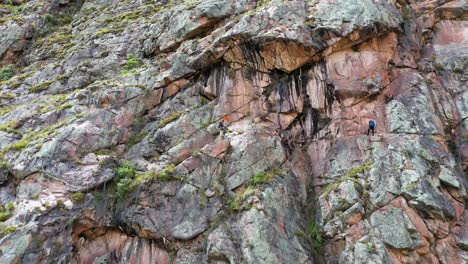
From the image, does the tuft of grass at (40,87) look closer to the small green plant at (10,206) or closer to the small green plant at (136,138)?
the small green plant at (136,138)

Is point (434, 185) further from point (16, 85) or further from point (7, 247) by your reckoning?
point (16, 85)

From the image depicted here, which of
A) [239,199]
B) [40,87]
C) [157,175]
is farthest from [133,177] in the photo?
[40,87]

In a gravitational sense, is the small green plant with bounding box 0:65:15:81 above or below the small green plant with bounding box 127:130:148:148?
below

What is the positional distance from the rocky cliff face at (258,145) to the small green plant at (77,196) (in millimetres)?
50

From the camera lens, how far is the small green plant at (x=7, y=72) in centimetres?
2356

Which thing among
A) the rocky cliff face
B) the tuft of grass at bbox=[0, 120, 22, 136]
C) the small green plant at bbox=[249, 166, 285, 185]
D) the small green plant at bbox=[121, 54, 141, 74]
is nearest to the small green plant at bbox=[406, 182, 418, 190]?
the rocky cliff face

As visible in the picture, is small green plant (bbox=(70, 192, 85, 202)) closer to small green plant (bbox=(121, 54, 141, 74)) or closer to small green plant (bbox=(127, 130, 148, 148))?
small green plant (bbox=(127, 130, 148, 148))

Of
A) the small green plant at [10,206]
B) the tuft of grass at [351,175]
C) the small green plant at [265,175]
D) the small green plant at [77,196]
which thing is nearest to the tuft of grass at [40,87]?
the small green plant at [10,206]

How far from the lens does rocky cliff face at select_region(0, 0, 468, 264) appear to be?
12617 millimetres

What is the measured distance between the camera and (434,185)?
43.3 ft

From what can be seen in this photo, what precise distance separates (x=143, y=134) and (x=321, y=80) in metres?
8.13

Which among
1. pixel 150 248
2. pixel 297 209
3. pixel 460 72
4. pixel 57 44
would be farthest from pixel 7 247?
pixel 460 72

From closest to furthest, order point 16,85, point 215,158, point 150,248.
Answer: point 150,248 < point 215,158 < point 16,85

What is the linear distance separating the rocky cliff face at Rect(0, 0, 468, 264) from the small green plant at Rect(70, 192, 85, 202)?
50 millimetres
